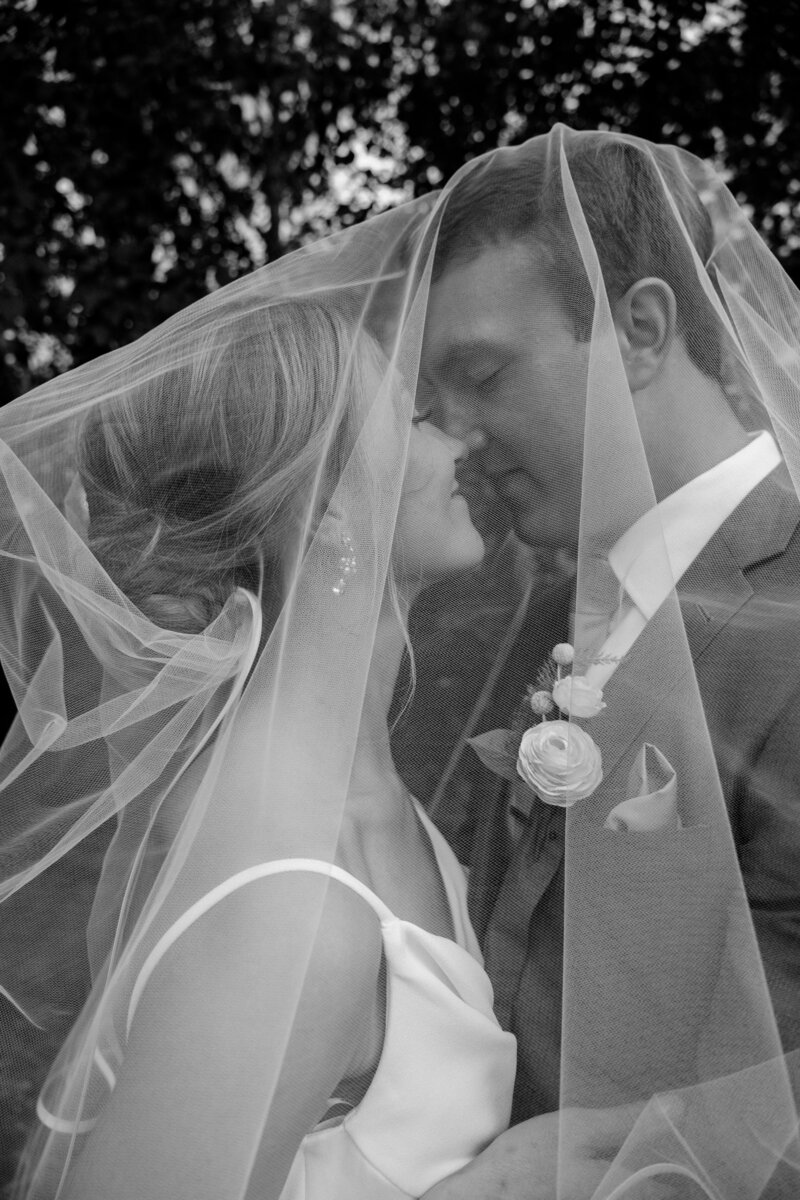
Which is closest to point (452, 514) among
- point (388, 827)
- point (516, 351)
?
point (516, 351)

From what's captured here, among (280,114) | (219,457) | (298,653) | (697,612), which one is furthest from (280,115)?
(697,612)

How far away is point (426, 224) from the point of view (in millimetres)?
1958

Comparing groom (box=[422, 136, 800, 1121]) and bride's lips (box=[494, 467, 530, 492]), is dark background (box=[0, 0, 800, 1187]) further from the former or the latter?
bride's lips (box=[494, 467, 530, 492])

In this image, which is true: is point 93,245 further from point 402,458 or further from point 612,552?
point 612,552

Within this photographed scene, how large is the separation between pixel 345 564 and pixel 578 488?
A: 0.39 meters

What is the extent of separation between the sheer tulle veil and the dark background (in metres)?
1.68

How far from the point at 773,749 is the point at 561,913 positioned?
38cm

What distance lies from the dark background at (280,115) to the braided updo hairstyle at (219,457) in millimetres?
1822

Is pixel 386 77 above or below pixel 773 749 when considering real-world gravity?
above

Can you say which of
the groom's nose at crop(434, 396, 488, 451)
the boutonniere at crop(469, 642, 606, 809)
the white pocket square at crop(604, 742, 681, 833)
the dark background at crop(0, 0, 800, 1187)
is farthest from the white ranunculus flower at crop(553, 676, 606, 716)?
the dark background at crop(0, 0, 800, 1187)

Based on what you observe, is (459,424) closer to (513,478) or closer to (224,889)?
(513,478)

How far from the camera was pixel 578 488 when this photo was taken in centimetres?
167

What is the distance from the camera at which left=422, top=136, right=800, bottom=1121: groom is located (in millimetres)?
1513

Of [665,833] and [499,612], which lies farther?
[499,612]
